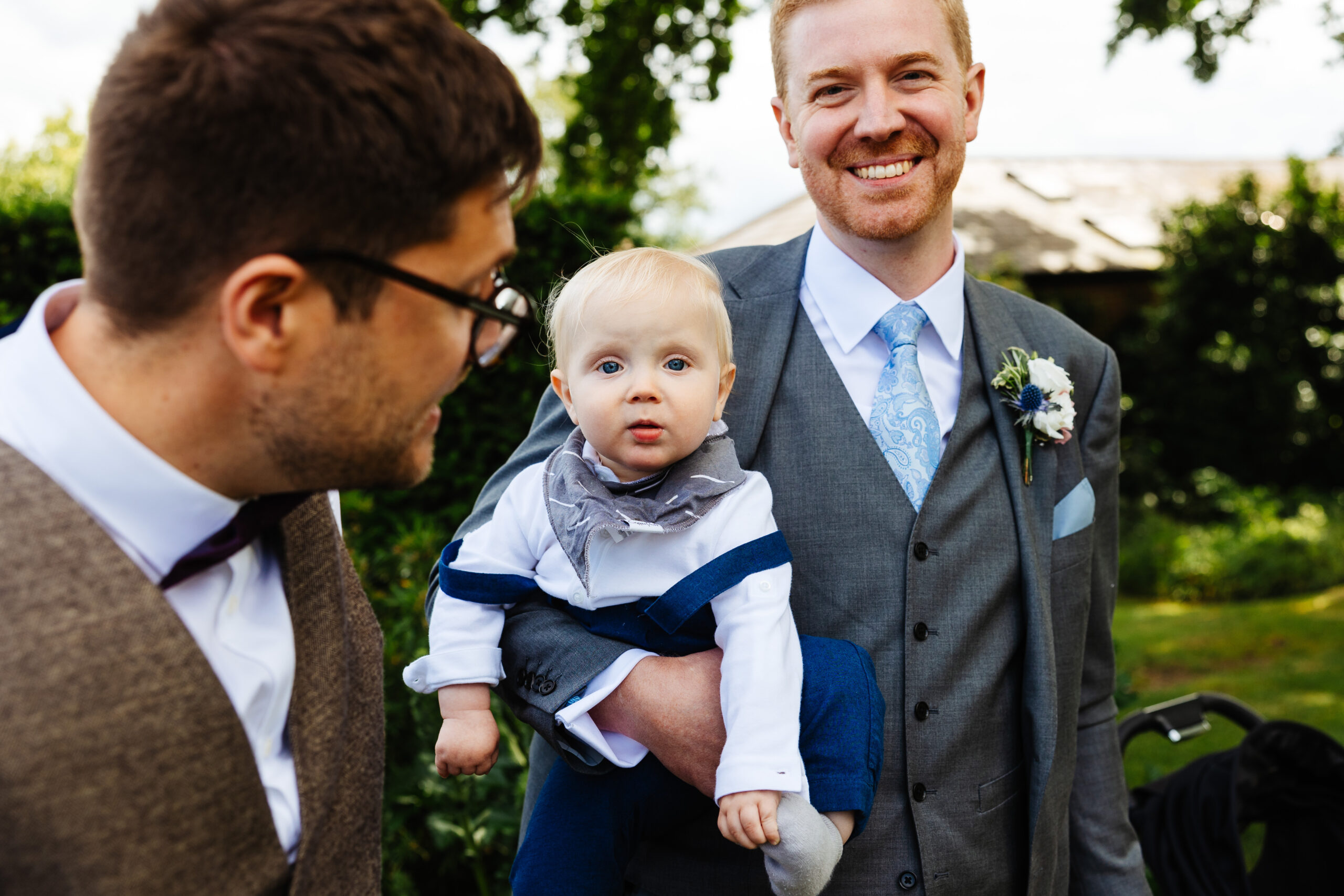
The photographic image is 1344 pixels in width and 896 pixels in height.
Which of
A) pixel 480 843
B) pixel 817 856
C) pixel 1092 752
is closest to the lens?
pixel 817 856

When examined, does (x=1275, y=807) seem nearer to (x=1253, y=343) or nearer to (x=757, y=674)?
(x=757, y=674)

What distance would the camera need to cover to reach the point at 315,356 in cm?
133

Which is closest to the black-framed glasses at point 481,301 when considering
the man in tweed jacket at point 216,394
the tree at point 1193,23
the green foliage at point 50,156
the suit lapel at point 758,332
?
the man in tweed jacket at point 216,394

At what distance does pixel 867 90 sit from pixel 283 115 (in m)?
1.44

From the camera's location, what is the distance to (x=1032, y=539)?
2.17m

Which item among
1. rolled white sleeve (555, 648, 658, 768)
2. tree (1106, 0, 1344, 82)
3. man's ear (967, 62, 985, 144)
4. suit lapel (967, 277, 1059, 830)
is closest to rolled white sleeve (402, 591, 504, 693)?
rolled white sleeve (555, 648, 658, 768)

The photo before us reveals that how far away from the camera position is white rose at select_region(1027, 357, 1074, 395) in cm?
221

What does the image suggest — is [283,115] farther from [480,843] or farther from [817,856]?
[480,843]

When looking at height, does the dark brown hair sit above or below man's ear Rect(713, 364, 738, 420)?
above

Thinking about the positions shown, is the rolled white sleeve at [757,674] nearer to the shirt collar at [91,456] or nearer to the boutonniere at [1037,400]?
the boutonniere at [1037,400]

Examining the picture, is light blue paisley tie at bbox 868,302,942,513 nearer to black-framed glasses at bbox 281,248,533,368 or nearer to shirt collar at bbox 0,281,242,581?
black-framed glasses at bbox 281,248,533,368

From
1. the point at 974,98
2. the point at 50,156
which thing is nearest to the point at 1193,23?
the point at 974,98

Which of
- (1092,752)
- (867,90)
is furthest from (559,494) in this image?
(1092,752)

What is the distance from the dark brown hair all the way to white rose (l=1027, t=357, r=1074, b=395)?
1.44m
